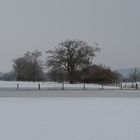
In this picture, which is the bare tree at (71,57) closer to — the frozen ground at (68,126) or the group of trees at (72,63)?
the group of trees at (72,63)

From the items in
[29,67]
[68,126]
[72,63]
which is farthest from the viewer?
[29,67]

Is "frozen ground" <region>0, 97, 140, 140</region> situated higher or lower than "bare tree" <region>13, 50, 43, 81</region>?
lower

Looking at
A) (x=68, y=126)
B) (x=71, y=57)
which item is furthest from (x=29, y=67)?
(x=68, y=126)

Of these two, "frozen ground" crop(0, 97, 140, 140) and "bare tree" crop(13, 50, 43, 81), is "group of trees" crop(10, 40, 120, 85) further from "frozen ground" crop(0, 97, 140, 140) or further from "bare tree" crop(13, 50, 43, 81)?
"frozen ground" crop(0, 97, 140, 140)

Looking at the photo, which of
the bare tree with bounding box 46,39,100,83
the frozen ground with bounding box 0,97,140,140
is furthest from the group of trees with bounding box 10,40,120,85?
the frozen ground with bounding box 0,97,140,140

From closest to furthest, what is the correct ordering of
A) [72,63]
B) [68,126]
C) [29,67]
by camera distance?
[68,126]
[72,63]
[29,67]

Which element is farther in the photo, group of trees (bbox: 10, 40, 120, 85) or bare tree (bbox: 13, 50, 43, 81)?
bare tree (bbox: 13, 50, 43, 81)

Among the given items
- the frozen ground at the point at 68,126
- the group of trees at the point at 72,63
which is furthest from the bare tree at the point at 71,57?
the frozen ground at the point at 68,126

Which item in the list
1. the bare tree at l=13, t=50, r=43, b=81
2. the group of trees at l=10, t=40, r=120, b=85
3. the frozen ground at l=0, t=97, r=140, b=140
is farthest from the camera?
the bare tree at l=13, t=50, r=43, b=81

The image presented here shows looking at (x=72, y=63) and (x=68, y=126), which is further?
(x=72, y=63)

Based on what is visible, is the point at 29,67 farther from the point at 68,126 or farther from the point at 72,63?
the point at 68,126

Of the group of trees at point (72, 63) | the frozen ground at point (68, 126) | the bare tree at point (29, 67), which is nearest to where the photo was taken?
the frozen ground at point (68, 126)

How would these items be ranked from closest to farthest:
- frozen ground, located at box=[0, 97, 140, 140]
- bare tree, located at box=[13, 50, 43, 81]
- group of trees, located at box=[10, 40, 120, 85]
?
frozen ground, located at box=[0, 97, 140, 140] → group of trees, located at box=[10, 40, 120, 85] → bare tree, located at box=[13, 50, 43, 81]

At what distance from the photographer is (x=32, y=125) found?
11398 mm
